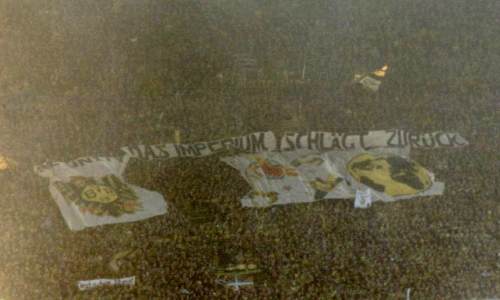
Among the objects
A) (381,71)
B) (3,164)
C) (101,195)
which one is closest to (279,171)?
(101,195)

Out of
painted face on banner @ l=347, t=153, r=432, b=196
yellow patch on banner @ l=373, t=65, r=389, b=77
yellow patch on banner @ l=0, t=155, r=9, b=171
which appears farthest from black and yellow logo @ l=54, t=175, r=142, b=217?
yellow patch on banner @ l=373, t=65, r=389, b=77

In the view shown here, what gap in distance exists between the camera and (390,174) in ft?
40.8

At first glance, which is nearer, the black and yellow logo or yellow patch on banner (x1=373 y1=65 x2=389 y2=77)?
the black and yellow logo

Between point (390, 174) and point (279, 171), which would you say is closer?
point (279, 171)

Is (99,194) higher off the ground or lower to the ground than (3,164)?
lower

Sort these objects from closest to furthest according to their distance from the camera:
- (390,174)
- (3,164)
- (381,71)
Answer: (3,164) < (390,174) < (381,71)

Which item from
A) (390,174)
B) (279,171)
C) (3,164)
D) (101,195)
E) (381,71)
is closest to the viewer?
(101,195)

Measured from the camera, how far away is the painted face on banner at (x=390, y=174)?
1208 cm

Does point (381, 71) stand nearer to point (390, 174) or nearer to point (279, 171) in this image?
point (390, 174)

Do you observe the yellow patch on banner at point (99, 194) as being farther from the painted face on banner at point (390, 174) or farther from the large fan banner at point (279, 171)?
the painted face on banner at point (390, 174)

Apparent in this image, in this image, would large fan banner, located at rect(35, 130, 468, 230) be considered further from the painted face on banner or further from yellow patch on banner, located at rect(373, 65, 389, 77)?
yellow patch on banner, located at rect(373, 65, 389, 77)

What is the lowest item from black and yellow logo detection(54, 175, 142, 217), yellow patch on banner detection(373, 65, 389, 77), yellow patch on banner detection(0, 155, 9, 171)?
black and yellow logo detection(54, 175, 142, 217)

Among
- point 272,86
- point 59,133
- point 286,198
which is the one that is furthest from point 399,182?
point 59,133

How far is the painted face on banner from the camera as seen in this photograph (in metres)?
12.1
